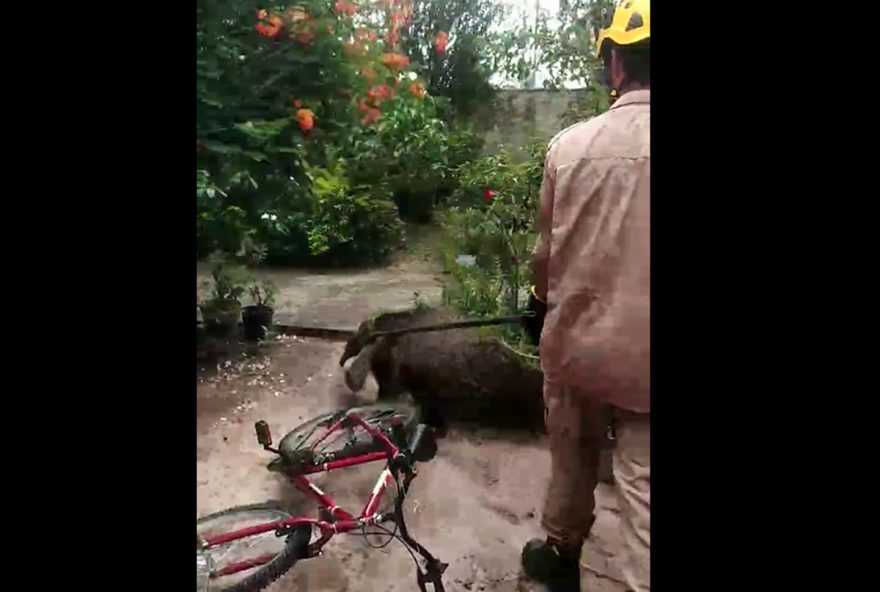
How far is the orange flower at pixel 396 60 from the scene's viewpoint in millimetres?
970

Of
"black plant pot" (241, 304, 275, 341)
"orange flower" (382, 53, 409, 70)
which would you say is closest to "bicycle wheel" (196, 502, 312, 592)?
"black plant pot" (241, 304, 275, 341)

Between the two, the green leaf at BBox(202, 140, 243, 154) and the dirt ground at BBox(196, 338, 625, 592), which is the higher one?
the green leaf at BBox(202, 140, 243, 154)

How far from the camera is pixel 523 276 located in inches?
37.3

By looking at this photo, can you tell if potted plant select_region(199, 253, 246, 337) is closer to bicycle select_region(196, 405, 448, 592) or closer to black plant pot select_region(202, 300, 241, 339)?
black plant pot select_region(202, 300, 241, 339)

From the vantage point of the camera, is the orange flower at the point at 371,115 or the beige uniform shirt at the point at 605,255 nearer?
the beige uniform shirt at the point at 605,255

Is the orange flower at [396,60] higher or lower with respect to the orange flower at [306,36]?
lower

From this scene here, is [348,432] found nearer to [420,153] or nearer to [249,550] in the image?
[249,550]

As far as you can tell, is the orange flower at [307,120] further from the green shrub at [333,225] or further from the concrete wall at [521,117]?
the concrete wall at [521,117]

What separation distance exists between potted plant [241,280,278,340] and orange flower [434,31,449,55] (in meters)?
0.37

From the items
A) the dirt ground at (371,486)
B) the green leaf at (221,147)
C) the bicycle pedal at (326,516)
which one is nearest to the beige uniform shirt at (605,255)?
the dirt ground at (371,486)

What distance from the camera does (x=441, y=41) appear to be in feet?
3.15

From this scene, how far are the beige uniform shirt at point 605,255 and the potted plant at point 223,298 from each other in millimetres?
402

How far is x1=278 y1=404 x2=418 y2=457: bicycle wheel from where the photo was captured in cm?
96

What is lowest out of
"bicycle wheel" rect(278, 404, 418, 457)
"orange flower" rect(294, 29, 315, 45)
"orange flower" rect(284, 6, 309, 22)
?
"bicycle wheel" rect(278, 404, 418, 457)
